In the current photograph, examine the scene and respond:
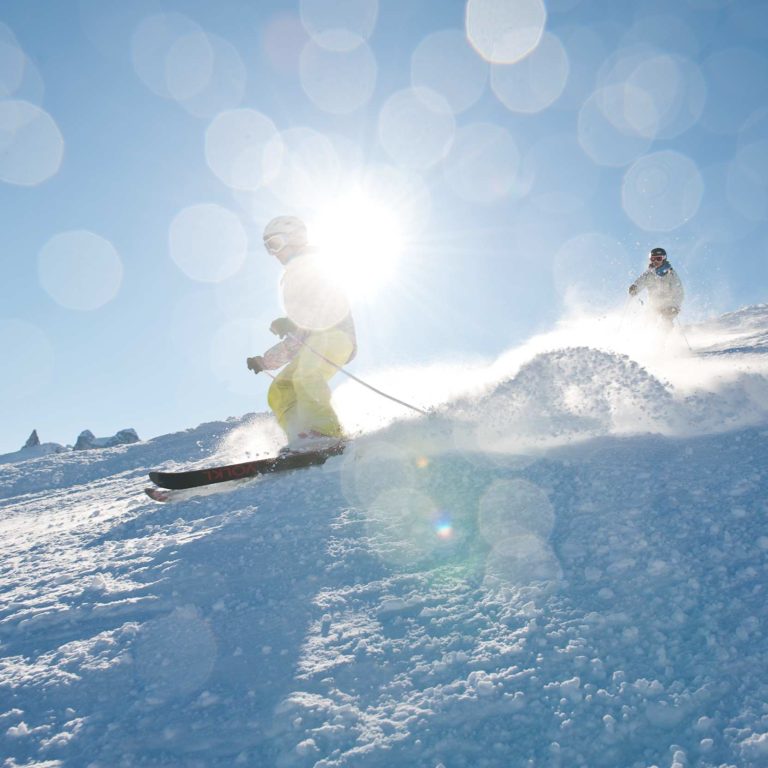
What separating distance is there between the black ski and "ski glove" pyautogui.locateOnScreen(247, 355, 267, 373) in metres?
1.40

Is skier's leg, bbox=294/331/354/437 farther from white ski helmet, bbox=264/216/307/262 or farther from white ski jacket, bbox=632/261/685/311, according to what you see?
white ski jacket, bbox=632/261/685/311

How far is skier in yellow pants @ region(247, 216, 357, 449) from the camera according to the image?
22.2 feet

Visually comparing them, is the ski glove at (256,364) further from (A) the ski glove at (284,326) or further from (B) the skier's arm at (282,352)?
(A) the ski glove at (284,326)

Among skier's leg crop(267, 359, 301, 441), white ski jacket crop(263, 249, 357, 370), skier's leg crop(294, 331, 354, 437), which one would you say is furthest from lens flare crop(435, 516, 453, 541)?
white ski jacket crop(263, 249, 357, 370)

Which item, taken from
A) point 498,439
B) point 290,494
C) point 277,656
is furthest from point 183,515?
point 498,439

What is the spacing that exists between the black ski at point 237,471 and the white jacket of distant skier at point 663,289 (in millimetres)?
10997

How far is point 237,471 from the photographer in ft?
19.2

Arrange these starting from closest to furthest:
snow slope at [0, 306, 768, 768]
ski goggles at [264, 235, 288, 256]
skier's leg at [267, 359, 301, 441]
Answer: snow slope at [0, 306, 768, 768] → skier's leg at [267, 359, 301, 441] → ski goggles at [264, 235, 288, 256]

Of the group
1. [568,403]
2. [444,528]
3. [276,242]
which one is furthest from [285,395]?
[444,528]

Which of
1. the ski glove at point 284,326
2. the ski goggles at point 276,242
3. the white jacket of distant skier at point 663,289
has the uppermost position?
the white jacket of distant skier at point 663,289

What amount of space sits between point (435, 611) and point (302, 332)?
15.5ft

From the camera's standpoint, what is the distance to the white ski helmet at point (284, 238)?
23.4 ft

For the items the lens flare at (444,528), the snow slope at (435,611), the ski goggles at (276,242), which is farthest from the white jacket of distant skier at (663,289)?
the lens flare at (444,528)

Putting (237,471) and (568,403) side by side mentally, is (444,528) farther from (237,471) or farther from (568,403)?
(237,471)
